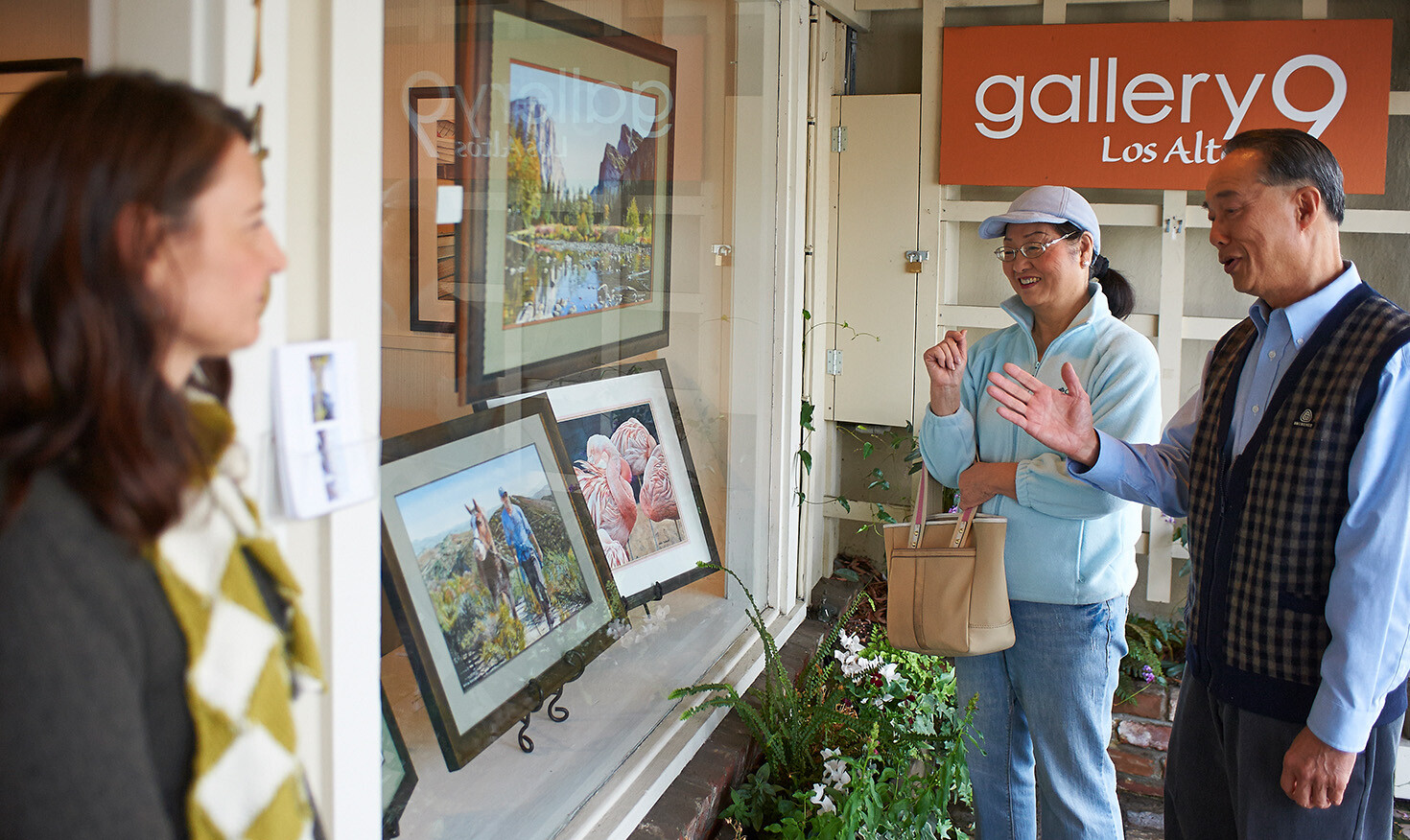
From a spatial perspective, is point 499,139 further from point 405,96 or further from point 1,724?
point 1,724

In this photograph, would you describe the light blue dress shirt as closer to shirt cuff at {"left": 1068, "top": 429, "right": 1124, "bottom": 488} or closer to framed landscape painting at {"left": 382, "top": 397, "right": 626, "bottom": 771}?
shirt cuff at {"left": 1068, "top": 429, "right": 1124, "bottom": 488}

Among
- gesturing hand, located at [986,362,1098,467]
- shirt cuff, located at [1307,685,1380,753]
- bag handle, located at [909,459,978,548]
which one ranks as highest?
gesturing hand, located at [986,362,1098,467]

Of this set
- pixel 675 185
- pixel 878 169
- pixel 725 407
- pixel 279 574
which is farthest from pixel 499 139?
pixel 878 169

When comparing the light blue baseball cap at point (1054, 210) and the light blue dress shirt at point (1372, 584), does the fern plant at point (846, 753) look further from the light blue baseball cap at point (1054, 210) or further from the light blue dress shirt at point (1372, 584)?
the light blue baseball cap at point (1054, 210)

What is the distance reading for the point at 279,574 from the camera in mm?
900

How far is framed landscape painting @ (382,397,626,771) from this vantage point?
166cm

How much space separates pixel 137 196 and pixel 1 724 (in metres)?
0.39

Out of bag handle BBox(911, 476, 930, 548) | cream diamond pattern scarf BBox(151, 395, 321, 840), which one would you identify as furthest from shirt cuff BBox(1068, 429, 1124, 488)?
cream diamond pattern scarf BBox(151, 395, 321, 840)

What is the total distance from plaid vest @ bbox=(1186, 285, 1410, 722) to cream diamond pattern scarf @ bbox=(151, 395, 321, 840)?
151cm

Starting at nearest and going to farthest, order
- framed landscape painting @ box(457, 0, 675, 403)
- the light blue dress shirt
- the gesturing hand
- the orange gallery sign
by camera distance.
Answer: the light blue dress shirt, framed landscape painting @ box(457, 0, 675, 403), the gesturing hand, the orange gallery sign

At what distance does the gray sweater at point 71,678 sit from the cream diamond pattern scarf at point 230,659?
0.04m

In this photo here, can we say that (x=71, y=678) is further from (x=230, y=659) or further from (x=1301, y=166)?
(x=1301, y=166)

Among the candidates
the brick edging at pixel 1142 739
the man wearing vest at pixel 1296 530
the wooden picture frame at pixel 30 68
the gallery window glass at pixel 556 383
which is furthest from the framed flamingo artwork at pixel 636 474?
the wooden picture frame at pixel 30 68

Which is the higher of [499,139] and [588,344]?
[499,139]
